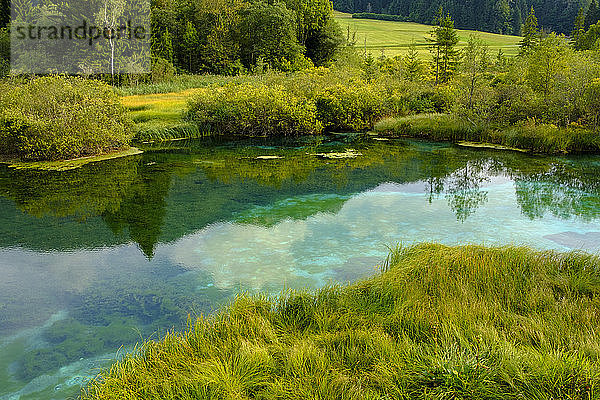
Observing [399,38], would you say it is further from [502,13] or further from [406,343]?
[406,343]

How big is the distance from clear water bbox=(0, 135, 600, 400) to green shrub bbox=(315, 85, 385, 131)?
7.55 metres

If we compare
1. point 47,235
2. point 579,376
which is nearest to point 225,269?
point 47,235

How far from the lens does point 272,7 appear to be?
49.4 meters

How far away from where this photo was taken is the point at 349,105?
28.2m

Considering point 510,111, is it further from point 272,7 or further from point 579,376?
point 272,7

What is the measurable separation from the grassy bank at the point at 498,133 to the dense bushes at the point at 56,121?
15.9 m

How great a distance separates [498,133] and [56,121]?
21.1 m

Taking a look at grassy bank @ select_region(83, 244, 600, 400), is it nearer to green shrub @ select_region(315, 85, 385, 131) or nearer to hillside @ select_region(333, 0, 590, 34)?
green shrub @ select_region(315, 85, 385, 131)

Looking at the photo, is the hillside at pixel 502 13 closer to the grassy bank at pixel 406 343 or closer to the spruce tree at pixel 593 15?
the spruce tree at pixel 593 15

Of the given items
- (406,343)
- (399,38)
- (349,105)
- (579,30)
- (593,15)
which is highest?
(593,15)

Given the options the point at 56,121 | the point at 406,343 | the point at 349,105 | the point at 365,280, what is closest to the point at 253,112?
the point at 349,105

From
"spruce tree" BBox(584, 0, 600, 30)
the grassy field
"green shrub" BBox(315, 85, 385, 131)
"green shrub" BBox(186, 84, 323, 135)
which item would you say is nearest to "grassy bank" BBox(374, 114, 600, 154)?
"green shrub" BBox(315, 85, 385, 131)

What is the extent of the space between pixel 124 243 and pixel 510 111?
20719 millimetres

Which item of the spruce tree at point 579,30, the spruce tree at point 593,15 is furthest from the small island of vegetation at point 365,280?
the spruce tree at point 593,15
